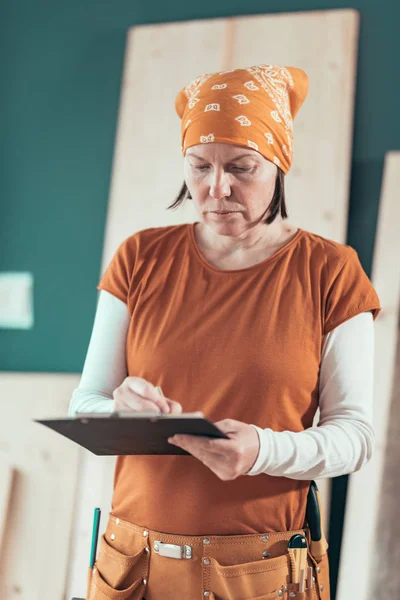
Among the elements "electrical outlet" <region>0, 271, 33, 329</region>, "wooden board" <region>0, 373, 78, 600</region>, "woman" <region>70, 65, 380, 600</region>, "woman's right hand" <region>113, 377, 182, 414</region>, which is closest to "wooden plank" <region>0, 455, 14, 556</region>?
"wooden board" <region>0, 373, 78, 600</region>

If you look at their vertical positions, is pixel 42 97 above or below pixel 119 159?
above

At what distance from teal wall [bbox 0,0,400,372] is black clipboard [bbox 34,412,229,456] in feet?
5.41

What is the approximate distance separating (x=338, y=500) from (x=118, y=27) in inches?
84.8

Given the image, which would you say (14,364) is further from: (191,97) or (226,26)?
(191,97)

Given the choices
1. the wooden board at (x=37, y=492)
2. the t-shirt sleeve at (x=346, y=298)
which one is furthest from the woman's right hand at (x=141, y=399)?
the wooden board at (x=37, y=492)

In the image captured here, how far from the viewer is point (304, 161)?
8.93 ft

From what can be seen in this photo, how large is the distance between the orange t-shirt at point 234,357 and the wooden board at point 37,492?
53.0 inches

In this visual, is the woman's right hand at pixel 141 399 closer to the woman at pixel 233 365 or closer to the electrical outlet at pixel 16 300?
the woman at pixel 233 365

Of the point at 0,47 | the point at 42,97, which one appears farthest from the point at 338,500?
the point at 0,47

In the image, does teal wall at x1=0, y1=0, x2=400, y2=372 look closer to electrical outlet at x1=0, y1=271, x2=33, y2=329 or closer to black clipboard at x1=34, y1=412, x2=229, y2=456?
electrical outlet at x1=0, y1=271, x2=33, y2=329

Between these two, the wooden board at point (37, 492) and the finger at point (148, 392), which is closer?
the finger at point (148, 392)

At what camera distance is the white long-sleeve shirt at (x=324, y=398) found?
1354 mm

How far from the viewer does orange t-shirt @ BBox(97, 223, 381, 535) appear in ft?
4.69

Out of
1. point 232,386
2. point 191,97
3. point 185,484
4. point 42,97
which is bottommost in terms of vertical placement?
point 185,484
